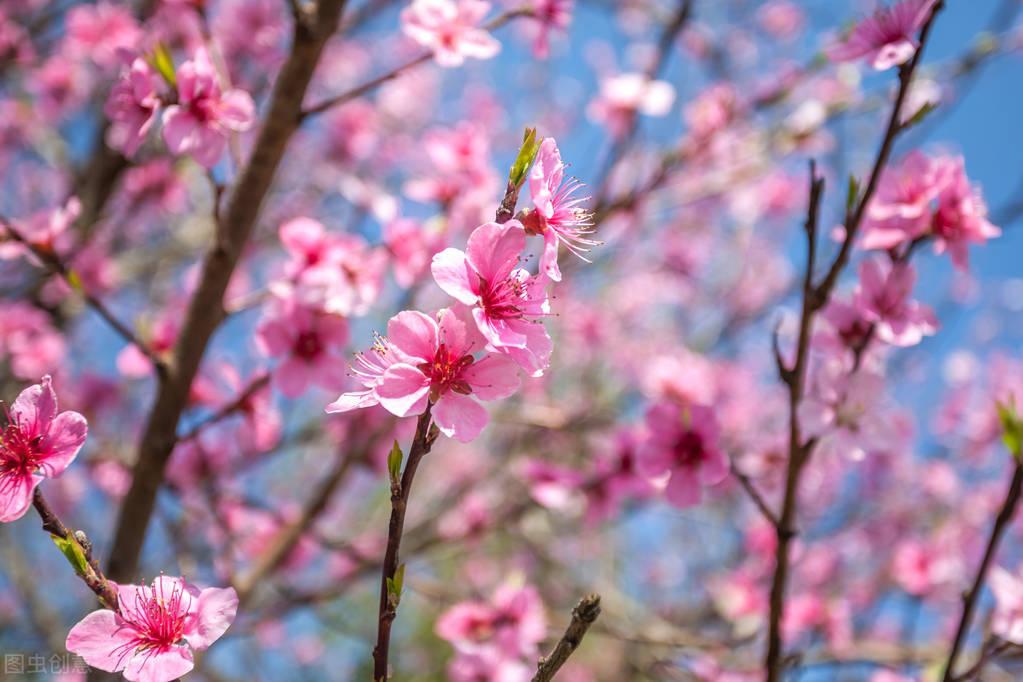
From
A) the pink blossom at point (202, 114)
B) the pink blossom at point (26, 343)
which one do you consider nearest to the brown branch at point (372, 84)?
the pink blossom at point (202, 114)

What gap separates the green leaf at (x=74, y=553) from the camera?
95cm

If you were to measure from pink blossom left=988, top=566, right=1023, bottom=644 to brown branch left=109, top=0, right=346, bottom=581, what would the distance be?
1.82m

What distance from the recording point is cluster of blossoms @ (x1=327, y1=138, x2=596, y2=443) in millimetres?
1006

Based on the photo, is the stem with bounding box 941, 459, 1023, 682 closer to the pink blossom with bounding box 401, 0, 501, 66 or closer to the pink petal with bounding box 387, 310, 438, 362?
the pink petal with bounding box 387, 310, 438, 362

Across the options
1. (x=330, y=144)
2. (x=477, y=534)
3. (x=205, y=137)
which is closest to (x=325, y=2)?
(x=205, y=137)

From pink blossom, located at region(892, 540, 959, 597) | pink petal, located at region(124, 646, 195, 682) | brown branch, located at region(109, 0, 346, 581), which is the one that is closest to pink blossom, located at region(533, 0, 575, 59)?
brown branch, located at region(109, 0, 346, 581)

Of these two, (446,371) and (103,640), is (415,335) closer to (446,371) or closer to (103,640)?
(446,371)

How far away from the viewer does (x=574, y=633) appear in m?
0.93

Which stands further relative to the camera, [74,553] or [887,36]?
[887,36]

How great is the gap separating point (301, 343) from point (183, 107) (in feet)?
1.94

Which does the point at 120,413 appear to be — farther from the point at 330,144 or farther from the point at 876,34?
the point at 876,34

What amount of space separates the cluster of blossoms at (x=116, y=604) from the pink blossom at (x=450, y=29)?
46.7 inches

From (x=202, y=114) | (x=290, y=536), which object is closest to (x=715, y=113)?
(x=202, y=114)

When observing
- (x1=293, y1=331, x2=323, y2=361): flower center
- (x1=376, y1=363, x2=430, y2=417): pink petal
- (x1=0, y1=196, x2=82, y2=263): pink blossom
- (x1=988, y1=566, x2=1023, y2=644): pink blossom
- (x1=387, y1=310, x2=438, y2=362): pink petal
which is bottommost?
(x1=988, y1=566, x2=1023, y2=644): pink blossom
